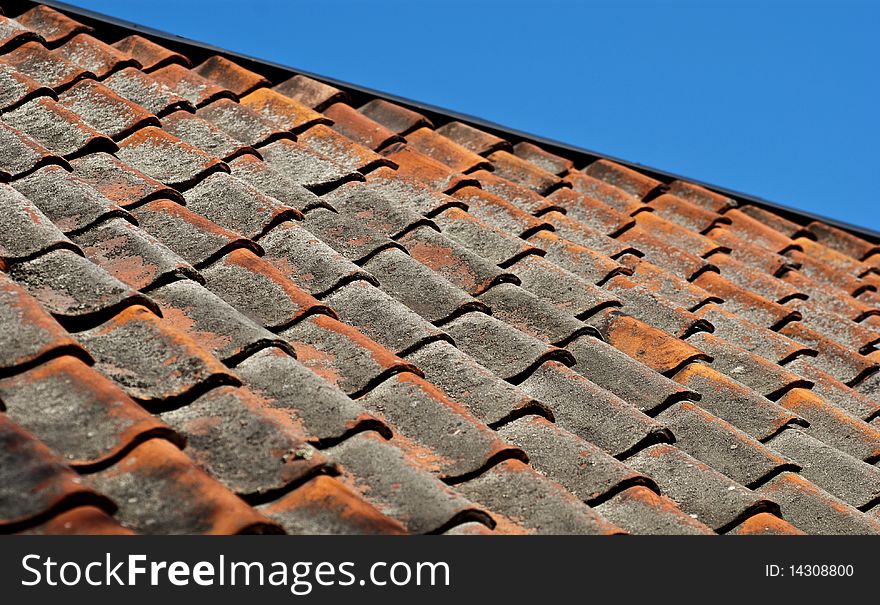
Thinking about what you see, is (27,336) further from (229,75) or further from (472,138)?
(472,138)

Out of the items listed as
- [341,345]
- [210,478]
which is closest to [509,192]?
[341,345]

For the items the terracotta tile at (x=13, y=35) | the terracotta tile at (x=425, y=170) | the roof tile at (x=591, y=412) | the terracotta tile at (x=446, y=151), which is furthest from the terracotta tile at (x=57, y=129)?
the terracotta tile at (x=446, y=151)

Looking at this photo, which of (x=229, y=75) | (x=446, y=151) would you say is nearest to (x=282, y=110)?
(x=229, y=75)

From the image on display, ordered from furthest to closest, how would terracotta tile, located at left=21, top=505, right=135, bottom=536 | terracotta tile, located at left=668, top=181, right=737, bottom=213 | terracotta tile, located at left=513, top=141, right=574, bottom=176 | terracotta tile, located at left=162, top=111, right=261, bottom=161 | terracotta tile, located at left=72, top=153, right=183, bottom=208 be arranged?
1. terracotta tile, located at left=668, top=181, right=737, bottom=213
2. terracotta tile, located at left=513, top=141, right=574, bottom=176
3. terracotta tile, located at left=162, top=111, right=261, bottom=161
4. terracotta tile, located at left=72, top=153, right=183, bottom=208
5. terracotta tile, located at left=21, top=505, right=135, bottom=536

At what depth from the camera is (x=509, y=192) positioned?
17.1 feet

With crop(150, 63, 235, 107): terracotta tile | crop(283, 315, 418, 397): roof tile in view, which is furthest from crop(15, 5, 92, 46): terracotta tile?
crop(283, 315, 418, 397): roof tile

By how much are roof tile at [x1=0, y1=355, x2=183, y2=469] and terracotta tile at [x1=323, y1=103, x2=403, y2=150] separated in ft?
9.35

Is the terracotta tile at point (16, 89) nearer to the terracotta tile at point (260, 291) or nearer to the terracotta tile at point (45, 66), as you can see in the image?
the terracotta tile at point (45, 66)

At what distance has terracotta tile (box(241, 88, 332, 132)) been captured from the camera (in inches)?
196

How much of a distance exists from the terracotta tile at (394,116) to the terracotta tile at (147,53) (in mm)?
959

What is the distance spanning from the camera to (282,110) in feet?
16.7

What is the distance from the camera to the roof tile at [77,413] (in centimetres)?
227

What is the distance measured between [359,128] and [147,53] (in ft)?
3.68

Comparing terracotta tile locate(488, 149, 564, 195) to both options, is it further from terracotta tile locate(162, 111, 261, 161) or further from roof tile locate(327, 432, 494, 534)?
roof tile locate(327, 432, 494, 534)
